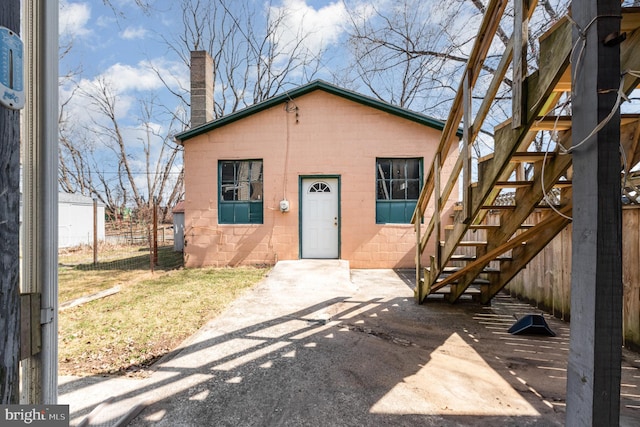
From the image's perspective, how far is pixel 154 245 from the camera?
310 inches

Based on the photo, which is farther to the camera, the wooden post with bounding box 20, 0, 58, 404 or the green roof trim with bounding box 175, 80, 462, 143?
the green roof trim with bounding box 175, 80, 462, 143

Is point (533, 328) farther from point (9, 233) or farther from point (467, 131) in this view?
point (9, 233)

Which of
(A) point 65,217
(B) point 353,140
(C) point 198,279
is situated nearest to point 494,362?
(C) point 198,279

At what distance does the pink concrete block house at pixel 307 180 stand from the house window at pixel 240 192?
0.03 meters

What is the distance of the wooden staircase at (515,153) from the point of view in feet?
5.54

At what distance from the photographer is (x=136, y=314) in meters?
4.12

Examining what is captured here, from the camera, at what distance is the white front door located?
26.1 feet

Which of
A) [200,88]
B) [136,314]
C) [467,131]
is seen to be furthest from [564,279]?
[200,88]

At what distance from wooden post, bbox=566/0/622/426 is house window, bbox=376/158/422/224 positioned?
654cm

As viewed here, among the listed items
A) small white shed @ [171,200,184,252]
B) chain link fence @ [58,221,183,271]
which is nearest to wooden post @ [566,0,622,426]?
chain link fence @ [58,221,183,271]

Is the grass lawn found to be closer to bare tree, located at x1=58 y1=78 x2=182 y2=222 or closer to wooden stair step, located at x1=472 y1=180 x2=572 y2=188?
wooden stair step, located at x1=472 y1=180 x2=572 y2=188

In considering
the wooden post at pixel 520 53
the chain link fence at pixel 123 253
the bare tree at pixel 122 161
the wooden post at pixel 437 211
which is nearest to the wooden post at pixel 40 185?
the wooden post at pixel 520 53

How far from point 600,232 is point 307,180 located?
275 inches

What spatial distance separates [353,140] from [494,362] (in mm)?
6067
